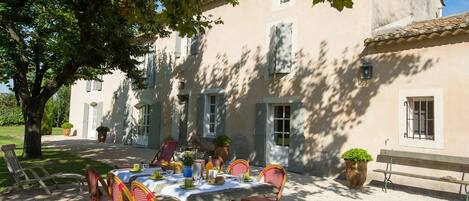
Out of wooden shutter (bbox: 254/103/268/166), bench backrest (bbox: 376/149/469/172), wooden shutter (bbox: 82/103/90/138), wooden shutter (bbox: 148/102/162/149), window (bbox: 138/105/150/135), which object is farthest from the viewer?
wooden shutter (bbox: 82/103/90/138)

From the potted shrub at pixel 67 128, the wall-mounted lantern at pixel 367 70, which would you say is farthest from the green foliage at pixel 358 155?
the potted shrub at pixel 67 128

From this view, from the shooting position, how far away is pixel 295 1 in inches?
423

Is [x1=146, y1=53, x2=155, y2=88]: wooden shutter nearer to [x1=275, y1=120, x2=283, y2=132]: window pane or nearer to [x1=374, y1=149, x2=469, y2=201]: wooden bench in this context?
[x1=275, y1=120, x2=283, y2=132]: window pane

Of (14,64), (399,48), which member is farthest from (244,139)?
(14,64)

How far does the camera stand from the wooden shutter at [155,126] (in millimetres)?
15484

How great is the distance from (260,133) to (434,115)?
15.6ft

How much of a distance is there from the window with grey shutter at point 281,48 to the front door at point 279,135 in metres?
A: 1.14

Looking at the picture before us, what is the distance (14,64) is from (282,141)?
821cm

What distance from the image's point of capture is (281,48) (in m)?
10.8

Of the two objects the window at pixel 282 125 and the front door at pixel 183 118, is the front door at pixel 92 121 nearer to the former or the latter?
the front door at pixel 183 118

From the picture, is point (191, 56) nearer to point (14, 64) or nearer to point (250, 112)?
point (250, 112)

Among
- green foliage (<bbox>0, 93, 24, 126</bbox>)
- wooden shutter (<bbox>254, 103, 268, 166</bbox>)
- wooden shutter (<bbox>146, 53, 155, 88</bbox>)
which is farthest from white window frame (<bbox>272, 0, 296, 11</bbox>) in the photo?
green foliage (<bbox>0, 93, 24, 126</bbox>)

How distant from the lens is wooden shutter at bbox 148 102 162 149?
15.5 m

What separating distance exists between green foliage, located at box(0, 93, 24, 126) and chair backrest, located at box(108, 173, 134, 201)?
96.3 ft
